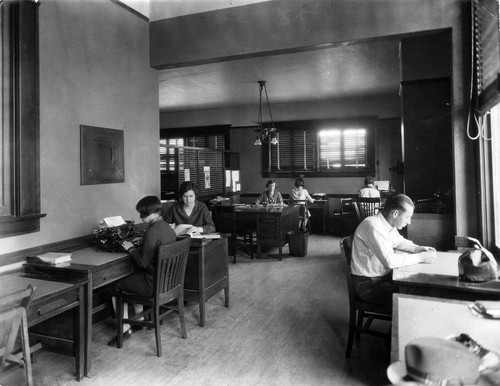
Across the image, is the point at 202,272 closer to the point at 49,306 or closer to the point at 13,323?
the point at 49,306

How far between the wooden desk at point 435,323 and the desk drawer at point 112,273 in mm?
2222

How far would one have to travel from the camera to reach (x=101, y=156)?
4.25 meters

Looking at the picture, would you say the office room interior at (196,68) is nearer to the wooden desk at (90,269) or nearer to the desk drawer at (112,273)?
the wooden desk at (90,269)

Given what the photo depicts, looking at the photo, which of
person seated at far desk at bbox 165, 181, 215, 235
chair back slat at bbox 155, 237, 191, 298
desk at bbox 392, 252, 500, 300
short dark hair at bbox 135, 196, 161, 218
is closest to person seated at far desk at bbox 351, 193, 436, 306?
desk at bbox 392, 252, 500, 300

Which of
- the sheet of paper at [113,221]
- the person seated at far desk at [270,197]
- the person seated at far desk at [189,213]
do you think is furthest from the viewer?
the person seated at far desk at [270,197]

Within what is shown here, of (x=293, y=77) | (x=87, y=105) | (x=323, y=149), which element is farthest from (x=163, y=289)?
(x=323, y=149)

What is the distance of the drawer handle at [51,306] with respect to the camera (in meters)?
2.59

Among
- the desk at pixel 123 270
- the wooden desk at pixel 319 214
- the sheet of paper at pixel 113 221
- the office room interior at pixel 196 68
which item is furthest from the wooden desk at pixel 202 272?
the wooden desk at pixel 319 214

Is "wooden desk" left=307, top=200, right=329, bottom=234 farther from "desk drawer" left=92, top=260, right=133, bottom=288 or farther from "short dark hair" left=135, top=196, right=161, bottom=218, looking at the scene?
"desk drawer" left=92, top=260, right=133, bottom=288

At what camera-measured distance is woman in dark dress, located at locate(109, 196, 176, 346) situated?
336cm

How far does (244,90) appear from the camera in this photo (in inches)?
351

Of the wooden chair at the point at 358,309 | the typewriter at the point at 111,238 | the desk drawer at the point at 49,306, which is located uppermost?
the typewriter at the point at 111,238

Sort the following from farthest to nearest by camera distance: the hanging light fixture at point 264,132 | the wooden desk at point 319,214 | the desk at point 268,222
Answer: the wooden desk at point 319,214 → the hanging light fixture at point 264,132 → the desk at point 268,222

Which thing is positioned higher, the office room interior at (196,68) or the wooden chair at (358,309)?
the office room interior at (196,68)
